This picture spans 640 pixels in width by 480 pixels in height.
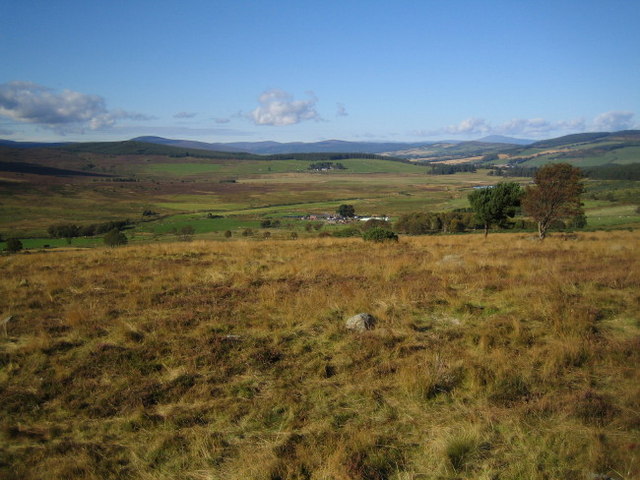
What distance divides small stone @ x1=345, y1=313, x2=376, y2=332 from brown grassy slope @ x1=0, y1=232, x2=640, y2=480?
0.27 meters

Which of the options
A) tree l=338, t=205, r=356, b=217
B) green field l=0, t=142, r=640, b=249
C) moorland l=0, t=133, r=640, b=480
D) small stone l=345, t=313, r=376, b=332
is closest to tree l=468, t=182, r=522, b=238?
moorland l=0, t=133, r=640, b=480

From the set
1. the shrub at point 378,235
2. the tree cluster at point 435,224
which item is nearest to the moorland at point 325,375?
the shrub at point 378,235

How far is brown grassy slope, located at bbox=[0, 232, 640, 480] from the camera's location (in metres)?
4.31

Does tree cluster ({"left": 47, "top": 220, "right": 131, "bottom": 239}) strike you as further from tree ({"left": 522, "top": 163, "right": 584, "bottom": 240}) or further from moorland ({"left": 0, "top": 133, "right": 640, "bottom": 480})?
moorland ({"left": 0, "top": 133, "right": 640, "bottom": 480})

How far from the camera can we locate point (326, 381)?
19.7ft

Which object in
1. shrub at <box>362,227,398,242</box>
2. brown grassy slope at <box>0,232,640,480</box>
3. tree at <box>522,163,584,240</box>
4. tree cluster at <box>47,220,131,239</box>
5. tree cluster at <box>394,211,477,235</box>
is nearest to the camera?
brown grassy slope at <box>0,232,640,480</box>

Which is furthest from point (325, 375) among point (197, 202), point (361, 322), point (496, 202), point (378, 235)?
point (197, 202)

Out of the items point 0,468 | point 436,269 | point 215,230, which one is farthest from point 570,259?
point 215,230

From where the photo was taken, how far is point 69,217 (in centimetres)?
12075

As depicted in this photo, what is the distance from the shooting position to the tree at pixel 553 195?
89.2 feet

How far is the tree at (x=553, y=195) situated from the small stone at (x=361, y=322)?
23.6 metres

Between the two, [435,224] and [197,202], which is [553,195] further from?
[197,202]

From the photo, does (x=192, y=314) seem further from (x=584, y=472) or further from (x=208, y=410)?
(x=584, y=472)

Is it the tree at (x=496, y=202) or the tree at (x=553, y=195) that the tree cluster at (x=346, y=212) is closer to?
the tree at (x=496, y=202)
